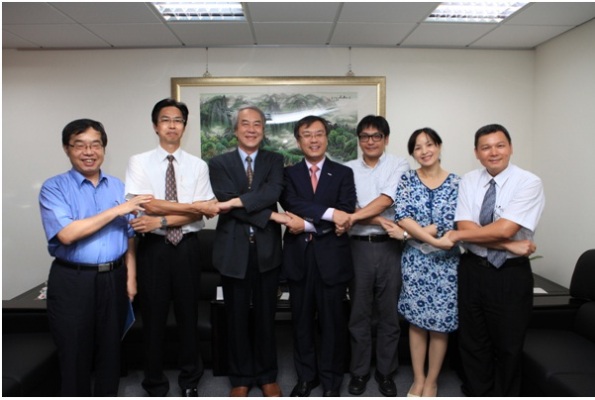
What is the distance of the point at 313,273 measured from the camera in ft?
8.02

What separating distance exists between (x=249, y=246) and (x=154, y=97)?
2164 mm

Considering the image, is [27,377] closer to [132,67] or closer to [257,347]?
[257,347]

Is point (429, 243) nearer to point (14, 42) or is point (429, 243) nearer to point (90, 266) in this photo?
point (90, 266)

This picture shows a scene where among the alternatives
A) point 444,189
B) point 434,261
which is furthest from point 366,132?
point 434,261

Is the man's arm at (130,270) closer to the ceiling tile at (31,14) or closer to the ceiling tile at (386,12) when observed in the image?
the ceiling tile at (31,14)

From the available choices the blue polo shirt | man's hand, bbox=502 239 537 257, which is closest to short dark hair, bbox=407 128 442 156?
man's hand, bbox=502 239 537 257

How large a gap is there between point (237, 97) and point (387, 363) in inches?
101

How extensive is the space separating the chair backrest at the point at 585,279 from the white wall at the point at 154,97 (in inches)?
50.4

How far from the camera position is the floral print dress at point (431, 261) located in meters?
2.35

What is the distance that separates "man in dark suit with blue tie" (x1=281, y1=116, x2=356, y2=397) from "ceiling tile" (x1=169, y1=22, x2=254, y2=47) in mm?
1336

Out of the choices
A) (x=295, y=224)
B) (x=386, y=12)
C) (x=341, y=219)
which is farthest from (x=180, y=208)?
(x=386, y=12)

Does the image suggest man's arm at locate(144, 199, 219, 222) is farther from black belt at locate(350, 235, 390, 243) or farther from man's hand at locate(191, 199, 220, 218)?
black belt at locate(350, 235, 390, 243)

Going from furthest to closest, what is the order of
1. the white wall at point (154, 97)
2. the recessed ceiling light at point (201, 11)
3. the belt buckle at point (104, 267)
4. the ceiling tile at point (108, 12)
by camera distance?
the white wall at point (154, 97), the recessed ceiling light at point (201, 11), the ceiling tile at point (108, 12), the belt buckle at point (104, 267)

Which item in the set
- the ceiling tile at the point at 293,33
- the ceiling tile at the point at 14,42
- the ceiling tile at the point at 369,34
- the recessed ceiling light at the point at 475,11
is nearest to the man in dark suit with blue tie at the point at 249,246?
the ceiling tile at the point at 293,33
